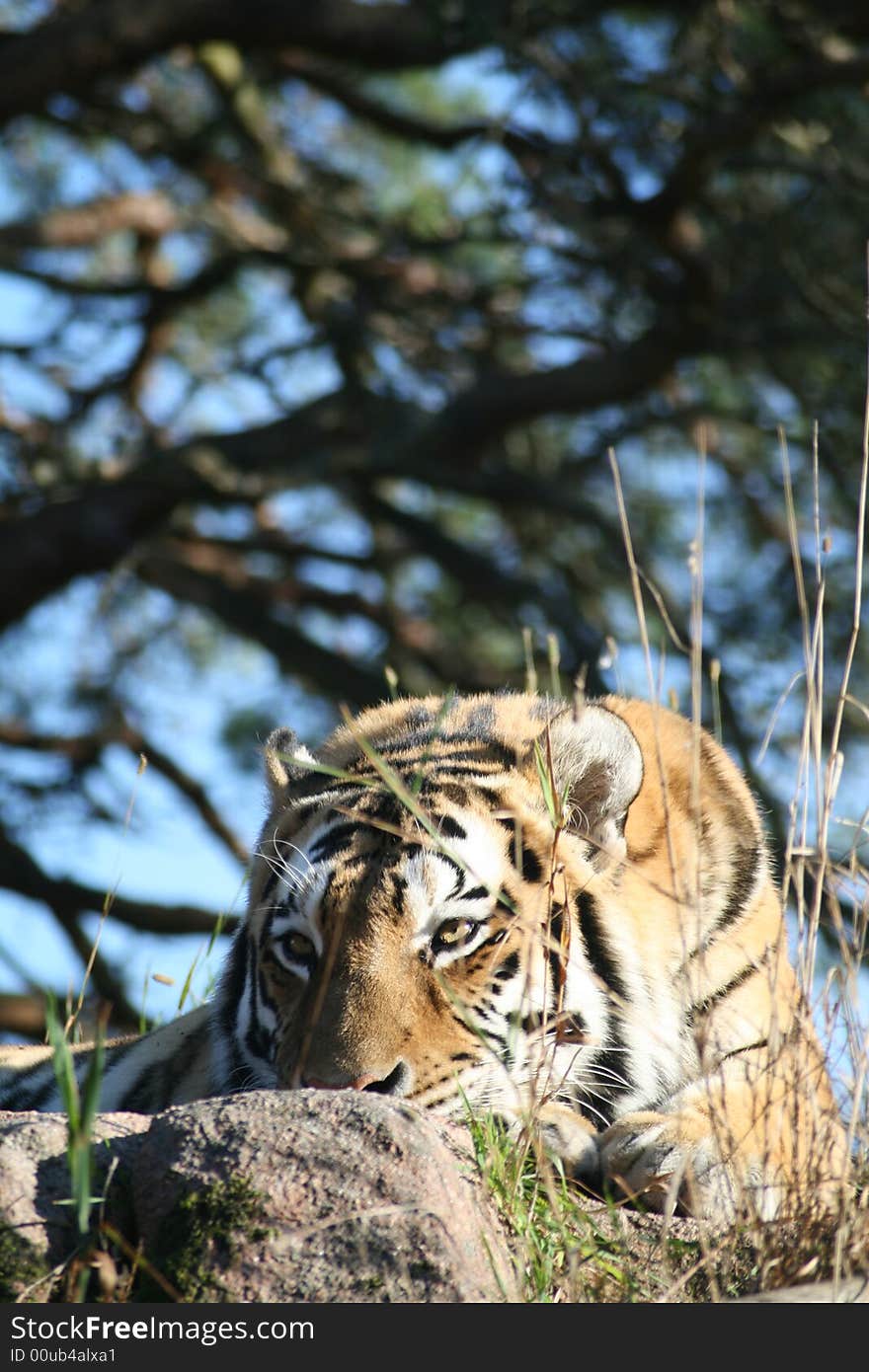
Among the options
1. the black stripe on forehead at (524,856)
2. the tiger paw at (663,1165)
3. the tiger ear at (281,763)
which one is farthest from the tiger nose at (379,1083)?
the tiger ear at (281,763)

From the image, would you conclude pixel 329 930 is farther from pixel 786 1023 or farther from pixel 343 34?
pixel 343 34

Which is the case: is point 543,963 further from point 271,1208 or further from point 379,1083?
point 271,1208

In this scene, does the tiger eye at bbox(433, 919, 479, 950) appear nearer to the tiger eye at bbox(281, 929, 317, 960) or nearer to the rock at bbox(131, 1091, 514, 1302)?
the tiger eye at bbox(281, 929, 317, 960)

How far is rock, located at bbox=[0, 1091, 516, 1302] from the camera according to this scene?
197cm

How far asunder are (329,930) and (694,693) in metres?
0.80

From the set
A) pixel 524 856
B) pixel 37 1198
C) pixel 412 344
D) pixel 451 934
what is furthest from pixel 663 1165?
pixel 412 344

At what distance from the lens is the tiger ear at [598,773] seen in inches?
118

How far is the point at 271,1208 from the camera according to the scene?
2.02 m

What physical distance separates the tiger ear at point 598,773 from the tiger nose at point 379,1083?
625 mm

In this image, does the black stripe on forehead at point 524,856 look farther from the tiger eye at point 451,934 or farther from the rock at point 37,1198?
the rock at point 37,1198

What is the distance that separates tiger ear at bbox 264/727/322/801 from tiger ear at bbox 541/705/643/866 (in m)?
0.58

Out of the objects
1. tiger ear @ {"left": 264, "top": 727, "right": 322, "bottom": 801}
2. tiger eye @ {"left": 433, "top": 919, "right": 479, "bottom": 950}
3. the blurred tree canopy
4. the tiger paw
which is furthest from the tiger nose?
the blurred tree canopy

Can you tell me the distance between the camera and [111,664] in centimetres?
865

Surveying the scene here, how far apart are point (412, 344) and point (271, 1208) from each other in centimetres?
633
